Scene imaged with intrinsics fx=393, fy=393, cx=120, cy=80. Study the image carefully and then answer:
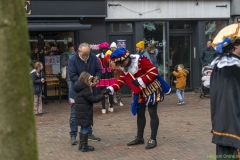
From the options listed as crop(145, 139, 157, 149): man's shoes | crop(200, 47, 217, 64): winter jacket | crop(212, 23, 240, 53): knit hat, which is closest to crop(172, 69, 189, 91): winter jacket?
crop(200, 47, 217, 64): winter jacket

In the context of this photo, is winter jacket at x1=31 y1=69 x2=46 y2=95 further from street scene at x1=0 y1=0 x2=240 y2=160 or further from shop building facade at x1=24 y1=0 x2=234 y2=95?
shop building facade at x1=24 y1=0 x2=234 y2=95

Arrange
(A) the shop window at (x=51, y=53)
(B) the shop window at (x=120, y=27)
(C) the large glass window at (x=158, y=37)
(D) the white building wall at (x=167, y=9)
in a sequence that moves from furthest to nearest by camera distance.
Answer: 1. (C) the large glass window at (x=158, y=37)
2. (B) the shop window at (x=120, y=27)
3. (D) the white building wall at (x=167, y=9)
4. (A) the shop window at (x=51, y=53)

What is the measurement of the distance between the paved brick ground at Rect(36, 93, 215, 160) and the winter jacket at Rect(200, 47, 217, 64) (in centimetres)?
237

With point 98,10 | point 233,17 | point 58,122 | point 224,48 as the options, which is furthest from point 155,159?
point 233,17

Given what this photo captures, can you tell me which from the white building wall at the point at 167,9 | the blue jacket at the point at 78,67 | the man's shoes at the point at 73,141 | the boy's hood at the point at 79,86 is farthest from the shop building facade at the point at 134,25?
the boy's hood at the point at 79,86

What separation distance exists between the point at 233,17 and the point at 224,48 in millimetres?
10462

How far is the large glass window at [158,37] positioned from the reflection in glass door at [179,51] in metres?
0.33

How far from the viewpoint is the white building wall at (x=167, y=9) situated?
12.7 metres

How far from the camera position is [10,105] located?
2482mm

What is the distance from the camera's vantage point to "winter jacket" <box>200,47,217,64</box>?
1298 cm

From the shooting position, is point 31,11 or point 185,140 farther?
point 31,11

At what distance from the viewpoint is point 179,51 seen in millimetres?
14008

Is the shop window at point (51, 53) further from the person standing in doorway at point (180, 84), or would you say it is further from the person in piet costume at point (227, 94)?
the person in piet costume at point (227, 94)

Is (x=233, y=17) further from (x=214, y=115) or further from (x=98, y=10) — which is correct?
(x=214, y=115)
